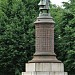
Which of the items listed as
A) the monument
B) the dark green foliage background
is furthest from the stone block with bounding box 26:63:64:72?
the dark green foliage background

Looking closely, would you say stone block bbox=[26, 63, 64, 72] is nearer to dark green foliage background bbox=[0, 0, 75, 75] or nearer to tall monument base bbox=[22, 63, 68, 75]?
tall monument base bbox=[22, 63, 68, 75]

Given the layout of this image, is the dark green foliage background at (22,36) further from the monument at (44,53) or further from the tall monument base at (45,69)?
the tall monument base at (45,69)

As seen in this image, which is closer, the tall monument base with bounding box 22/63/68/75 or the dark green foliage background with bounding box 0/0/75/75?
the tall monument base with bounding box 22/63/68/75

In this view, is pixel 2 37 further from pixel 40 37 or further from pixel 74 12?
pixel 40 37

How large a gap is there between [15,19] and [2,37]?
2347 millimetres

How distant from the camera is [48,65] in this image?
99.0 feet

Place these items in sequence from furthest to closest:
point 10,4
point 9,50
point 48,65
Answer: point 10,4
point 9,50
point 48,65

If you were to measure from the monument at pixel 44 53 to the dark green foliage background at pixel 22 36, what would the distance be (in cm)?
1836

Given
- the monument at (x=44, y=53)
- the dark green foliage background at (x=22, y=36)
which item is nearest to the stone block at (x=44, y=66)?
the monument at (x=44, y=53)

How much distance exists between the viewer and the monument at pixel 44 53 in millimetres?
30156

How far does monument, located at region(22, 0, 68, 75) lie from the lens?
30.2 m

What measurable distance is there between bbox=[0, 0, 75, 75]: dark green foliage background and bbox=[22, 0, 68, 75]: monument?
18.4m

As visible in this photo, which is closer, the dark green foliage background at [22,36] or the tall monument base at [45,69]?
the tall monument base at [45,69]

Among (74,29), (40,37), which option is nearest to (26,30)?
(74,29)
